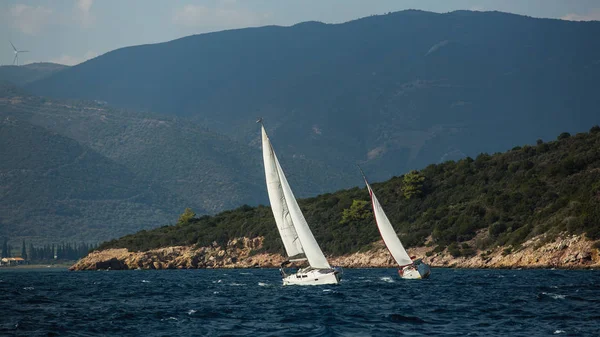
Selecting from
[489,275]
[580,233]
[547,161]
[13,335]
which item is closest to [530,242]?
[580,233]

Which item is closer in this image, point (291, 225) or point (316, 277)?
point (291, 225)

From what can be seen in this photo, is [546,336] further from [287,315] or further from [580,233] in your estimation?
[580,233]

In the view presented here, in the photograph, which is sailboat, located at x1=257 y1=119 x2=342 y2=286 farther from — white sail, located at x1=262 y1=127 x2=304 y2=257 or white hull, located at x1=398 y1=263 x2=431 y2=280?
white hull, located at x1=398 y1=263 x2=431 y2=280

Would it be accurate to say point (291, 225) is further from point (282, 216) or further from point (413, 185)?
point (413, 185)

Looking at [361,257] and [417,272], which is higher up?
[361,257]

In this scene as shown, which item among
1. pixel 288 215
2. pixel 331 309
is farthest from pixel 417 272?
pixel 331 309

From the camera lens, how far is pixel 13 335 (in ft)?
136

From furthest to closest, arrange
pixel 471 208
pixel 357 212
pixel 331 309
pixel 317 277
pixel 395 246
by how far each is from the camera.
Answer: pixel 357 212, pixel 471 208, pixel 395 246, pixel 317 277, pixel 331 309

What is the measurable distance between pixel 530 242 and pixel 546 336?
52399mm

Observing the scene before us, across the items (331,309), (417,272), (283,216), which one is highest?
(283,216)

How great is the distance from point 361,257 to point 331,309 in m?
63.9

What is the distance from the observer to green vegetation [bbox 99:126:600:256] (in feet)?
311

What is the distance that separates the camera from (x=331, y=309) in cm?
5025

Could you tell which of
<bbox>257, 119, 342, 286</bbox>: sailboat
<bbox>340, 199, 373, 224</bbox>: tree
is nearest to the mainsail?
<bbox>257, 119, 342, 286</bbox>: sailboat
